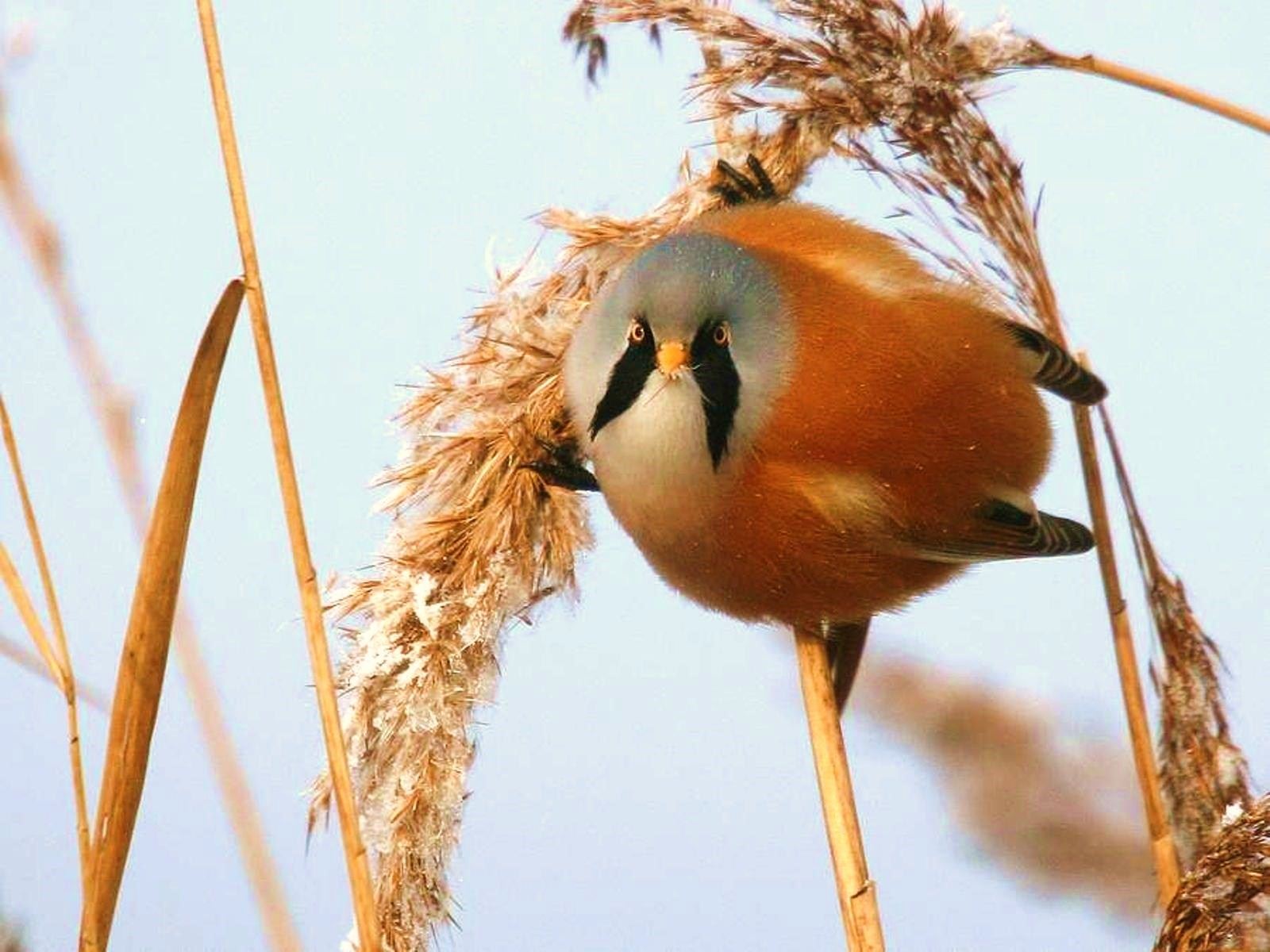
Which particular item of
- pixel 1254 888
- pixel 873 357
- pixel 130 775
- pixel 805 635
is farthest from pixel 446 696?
pixel 1254 888

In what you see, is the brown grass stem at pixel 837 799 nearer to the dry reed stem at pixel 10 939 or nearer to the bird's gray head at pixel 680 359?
the bird's gray head at pixel 680 359

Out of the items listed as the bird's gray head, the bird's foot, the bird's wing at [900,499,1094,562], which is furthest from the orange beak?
the bird's wing at [900,499,1094,562]

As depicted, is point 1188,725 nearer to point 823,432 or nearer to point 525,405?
point 823,432

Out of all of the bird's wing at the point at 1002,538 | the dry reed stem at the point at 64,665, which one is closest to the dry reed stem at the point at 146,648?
the dry reed stem at the point at 64,665

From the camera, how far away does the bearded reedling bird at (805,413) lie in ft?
5.51

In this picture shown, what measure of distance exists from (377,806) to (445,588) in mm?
259

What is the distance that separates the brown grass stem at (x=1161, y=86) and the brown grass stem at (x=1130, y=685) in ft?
1.68

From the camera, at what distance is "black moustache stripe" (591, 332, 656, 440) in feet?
5.40

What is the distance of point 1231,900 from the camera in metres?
1.38

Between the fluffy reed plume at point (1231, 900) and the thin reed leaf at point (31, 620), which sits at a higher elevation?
the thin reed leaf at point (31, 620)

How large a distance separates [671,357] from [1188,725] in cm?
83

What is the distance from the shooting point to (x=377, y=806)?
5.12 ft

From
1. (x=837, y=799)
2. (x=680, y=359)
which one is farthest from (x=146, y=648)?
(x=837, y=799)

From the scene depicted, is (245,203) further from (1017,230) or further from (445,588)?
(1017,230)
